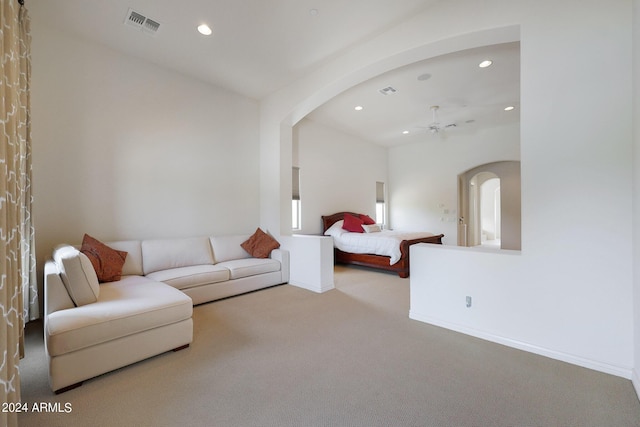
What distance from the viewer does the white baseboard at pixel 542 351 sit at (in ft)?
6.14

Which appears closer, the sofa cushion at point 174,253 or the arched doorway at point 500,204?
→ the sofa cushion at point 174,253

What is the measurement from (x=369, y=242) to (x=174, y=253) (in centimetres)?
346

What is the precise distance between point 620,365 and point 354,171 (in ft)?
19.3

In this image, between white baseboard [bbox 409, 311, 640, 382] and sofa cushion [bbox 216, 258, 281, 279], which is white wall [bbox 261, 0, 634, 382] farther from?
sofa cushion [bbox 216, 258, 281, 279]

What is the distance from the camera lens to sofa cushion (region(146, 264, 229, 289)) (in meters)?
3.15

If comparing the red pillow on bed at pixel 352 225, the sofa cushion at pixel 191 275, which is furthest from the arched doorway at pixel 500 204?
the sofa cushion at pixel 191 275

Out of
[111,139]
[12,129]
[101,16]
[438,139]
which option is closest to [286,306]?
[12,129]

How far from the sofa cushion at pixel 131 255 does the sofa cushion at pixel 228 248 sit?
0.98 m

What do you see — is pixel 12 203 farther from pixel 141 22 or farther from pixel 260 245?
pixel 260 245

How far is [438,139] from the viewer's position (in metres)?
7.23

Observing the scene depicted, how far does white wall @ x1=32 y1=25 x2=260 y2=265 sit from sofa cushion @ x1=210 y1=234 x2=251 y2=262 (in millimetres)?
345

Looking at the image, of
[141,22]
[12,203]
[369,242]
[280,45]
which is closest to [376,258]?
[369,242]

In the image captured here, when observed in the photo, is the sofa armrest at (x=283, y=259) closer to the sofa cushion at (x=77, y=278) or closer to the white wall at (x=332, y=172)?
the white wall at (x=332, y=172)

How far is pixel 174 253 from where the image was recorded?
3617 mm
